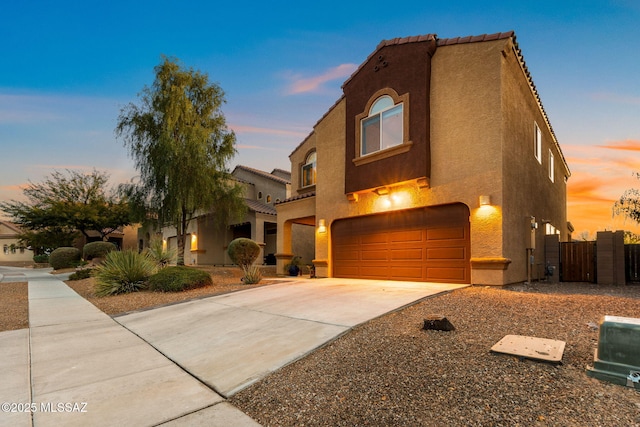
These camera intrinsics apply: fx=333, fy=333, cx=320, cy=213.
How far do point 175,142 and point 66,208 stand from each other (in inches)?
804

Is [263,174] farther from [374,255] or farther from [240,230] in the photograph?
Answer: [374,255]

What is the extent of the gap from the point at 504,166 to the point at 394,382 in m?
7.73

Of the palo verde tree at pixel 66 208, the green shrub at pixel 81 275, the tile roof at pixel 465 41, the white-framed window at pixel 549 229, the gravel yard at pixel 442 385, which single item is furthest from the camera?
the palo verde tree at pixel 66 208

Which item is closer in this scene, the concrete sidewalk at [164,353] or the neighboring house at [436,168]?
the concrete sidewalk at [164,353]

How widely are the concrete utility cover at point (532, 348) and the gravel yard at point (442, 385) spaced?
72 millimetres

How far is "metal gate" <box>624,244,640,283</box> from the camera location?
10508mm

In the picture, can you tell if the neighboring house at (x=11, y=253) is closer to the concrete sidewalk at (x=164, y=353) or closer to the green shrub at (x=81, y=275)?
the green shrub at (x=81, y=275)

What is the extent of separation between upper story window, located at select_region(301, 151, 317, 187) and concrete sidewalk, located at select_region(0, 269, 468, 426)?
32.9 ft

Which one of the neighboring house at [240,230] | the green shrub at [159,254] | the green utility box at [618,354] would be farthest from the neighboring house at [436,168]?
the neighboring house at [240,230]

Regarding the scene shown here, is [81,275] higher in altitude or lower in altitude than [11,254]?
higher

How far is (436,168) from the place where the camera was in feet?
33.3

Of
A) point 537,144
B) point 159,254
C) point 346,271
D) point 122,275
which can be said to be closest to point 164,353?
point 122,275

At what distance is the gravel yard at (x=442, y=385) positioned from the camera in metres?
→ 2.65

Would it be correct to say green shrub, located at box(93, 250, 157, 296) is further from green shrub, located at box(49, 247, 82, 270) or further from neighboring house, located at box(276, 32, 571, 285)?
green shrub, located at box(49, 247, 82, 270)
